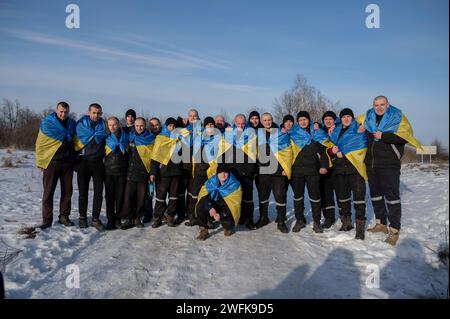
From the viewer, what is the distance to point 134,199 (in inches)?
279

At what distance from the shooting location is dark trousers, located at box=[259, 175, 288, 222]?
22.3 feet

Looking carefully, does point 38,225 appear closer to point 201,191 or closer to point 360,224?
point 201,191

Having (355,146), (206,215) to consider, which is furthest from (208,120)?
(355,146)

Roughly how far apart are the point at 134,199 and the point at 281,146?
10.6ft

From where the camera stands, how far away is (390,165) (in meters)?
5.81

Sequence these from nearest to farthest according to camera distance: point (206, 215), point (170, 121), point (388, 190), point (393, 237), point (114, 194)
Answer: point (393, 237) → point (388, 190) → point (206, 215) → point (114, 194) → point (170, 121)

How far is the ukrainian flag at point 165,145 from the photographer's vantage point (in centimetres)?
694

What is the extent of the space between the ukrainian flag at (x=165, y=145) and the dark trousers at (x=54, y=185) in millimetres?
1740

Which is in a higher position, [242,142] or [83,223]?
[242,142]

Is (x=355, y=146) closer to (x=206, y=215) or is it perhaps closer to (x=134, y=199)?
(x=206, y=215)

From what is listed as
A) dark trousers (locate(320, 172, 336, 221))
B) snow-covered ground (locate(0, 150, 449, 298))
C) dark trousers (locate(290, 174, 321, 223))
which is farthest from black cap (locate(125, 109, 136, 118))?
dark trousers (locate(320, 172, 336, 221))

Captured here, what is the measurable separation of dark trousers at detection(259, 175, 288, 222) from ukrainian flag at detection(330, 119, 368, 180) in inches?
51.7
